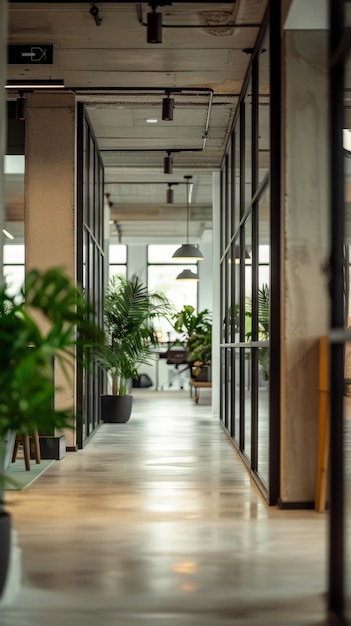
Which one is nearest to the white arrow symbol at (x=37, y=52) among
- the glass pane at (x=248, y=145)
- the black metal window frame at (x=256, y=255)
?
the black metal window frame at (x=256, y=255)

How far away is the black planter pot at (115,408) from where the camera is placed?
1048 centimetres

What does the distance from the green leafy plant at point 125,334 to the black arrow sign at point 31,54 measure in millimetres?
4304

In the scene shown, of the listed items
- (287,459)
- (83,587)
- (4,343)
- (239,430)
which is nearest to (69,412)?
(4,343)

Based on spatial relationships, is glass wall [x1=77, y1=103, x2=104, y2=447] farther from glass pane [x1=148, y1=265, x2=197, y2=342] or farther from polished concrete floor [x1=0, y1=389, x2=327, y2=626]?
glass pane [x1=148, y1=265, x2=197, y2=342]

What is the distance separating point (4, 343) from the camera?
280 cm

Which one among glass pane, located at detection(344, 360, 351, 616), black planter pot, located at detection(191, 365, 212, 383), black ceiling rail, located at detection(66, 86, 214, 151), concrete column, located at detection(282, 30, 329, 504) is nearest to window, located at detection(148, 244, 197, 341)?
black planter pot, located at detection(191, 365, 212, 383)

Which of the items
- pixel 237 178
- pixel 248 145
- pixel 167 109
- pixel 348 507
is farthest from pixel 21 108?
A: pixel 348 507

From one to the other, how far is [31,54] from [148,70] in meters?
1.05

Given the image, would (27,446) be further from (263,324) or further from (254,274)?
(254,274)

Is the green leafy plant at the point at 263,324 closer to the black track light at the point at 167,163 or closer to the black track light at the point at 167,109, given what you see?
the black track light at the point at 167,109

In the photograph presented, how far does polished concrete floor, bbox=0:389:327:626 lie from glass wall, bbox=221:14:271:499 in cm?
43

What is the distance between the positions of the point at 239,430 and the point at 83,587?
4524 millimetres

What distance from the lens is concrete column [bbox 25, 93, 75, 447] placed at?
7797mm

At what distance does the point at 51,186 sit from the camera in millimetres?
Answer: 7836
